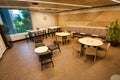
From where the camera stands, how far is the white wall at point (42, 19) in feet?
23.8

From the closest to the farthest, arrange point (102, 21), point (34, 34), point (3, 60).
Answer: point (3, 60) → point (102, 21) → point (34, 34)

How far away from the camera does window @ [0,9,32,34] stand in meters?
5.62

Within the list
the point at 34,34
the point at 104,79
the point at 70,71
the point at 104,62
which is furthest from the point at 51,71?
the point at 34,34

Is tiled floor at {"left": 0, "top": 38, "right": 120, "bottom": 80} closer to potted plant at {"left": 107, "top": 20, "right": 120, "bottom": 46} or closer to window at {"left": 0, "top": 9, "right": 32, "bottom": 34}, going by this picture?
potted plant at {"left": 107, "top": 20, "right": 120, "bottom": 46}

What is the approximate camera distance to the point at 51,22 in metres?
9.00

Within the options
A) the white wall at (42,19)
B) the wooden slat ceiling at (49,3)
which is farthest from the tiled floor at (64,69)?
the white wall at (42,19)

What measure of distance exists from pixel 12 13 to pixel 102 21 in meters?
6.88

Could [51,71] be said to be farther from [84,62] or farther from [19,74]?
[84,62]

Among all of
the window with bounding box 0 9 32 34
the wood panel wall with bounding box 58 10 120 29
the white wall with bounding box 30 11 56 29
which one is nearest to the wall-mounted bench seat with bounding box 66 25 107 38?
the wood panel wall with bounding box 58 10 120 29

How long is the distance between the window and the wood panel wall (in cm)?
387

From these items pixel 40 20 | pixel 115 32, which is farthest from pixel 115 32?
pixel 40 20

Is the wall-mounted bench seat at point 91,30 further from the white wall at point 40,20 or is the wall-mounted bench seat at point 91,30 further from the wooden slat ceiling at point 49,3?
the white wall at point 40,20

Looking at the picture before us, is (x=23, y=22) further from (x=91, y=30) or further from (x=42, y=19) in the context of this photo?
(x=91, y=30)

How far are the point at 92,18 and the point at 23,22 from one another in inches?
231
